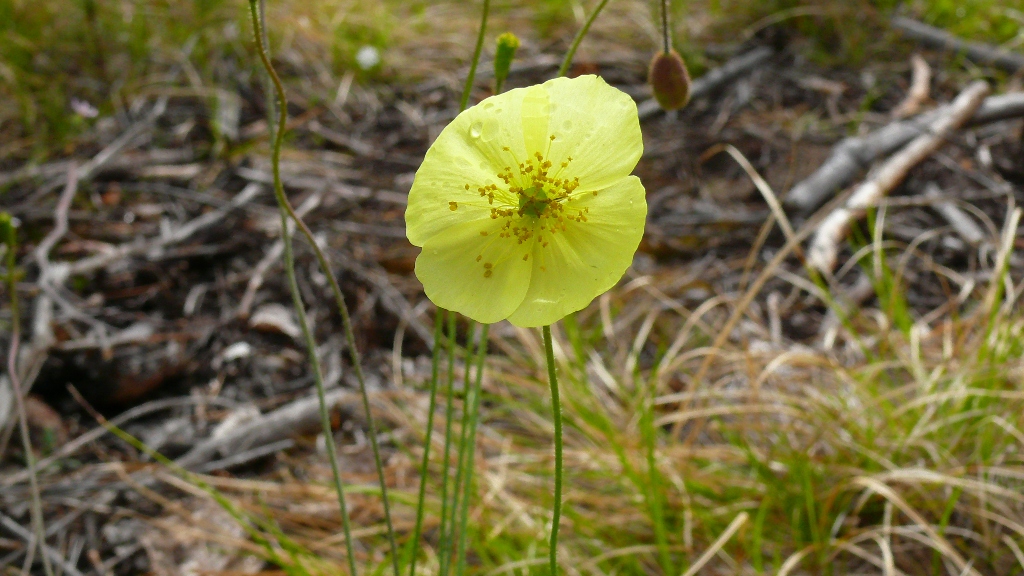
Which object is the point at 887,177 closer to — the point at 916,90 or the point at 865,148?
the point at 865,148

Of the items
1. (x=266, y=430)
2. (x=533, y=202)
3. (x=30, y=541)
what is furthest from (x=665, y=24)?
(x=30, y=541)

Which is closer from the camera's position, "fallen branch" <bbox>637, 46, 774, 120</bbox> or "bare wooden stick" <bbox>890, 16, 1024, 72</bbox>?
"bare wooden stick" <bbox>890, 16, 1024, 72</bbox>

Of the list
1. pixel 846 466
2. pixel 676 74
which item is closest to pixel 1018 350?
pixel 846 466

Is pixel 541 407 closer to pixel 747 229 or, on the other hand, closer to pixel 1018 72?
pixel 747 229

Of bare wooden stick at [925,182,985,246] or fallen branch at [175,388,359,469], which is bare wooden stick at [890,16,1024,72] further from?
fallen branch at [175,388,359,469]

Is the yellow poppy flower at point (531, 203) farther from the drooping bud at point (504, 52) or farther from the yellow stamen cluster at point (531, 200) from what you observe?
the drooping bud at point (504, 52)

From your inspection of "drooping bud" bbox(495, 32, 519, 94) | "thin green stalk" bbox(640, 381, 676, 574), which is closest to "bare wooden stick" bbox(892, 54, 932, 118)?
"thin green stalk" bbox(640, 381, 676, 574)
